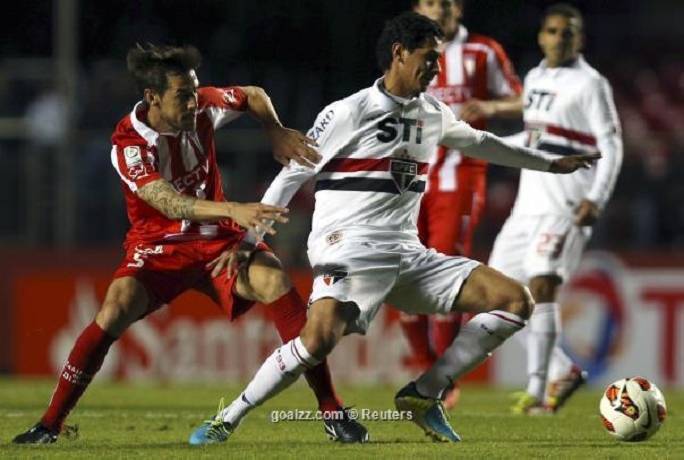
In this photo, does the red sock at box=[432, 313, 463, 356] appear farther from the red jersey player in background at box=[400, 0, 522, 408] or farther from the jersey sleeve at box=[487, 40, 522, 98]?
the jersey sleeve at box=[487, 40, 522, 98]

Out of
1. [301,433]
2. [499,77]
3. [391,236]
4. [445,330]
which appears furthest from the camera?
[499,77]

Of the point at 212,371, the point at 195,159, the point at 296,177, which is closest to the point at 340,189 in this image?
the point at 296,177

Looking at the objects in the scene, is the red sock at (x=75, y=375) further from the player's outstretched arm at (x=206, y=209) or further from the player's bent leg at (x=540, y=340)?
the player's bent leg at (x=540, y=340)

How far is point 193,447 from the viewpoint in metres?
7.12

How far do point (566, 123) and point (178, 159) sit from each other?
314 cm

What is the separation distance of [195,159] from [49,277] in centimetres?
727

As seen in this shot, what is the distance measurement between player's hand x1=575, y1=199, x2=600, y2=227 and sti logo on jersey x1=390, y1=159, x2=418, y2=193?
89.5 inches

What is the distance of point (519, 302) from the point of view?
7.23 metres

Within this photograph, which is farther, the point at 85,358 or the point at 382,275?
the point at 85,358

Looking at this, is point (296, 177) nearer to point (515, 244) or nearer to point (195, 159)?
point (195, 159)

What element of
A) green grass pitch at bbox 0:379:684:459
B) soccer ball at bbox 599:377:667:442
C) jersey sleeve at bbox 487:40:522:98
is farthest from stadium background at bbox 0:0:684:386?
soccer ball at bbox 599:377:667:442

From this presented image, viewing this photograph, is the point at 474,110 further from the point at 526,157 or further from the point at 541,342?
the point at 526,157

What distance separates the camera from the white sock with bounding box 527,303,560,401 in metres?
9.54

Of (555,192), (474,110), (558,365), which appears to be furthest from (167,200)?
(558,365)
